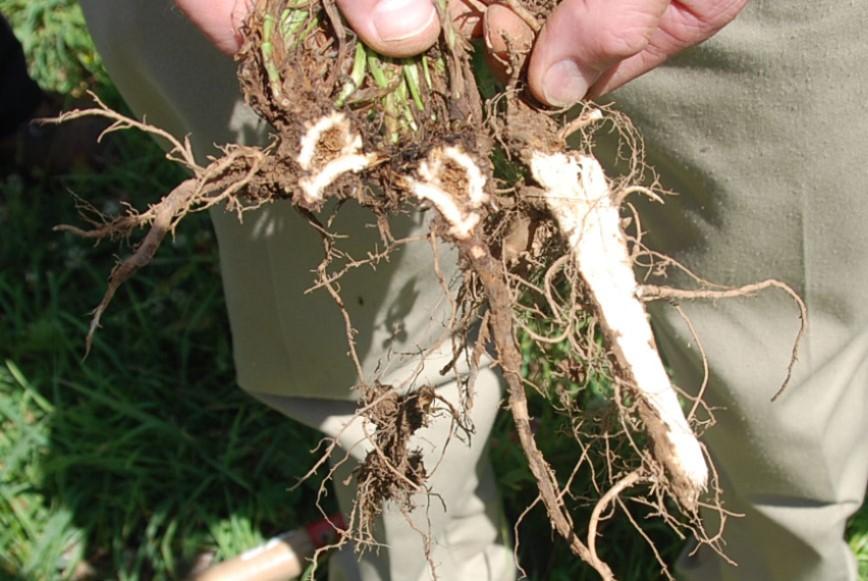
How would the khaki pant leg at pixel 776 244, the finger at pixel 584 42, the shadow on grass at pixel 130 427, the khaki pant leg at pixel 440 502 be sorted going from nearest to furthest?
the finger at pixel 584 42, the khaki pant leg at pixel 776 244, the khaki pant leg at pixel 440 502, the shadow on grass at pixel 130 427

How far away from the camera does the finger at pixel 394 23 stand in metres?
0.98

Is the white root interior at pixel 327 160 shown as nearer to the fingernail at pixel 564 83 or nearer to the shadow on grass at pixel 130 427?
the fingernail at pixel 564 83

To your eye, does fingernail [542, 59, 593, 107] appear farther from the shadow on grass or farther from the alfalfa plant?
the shadow on grass

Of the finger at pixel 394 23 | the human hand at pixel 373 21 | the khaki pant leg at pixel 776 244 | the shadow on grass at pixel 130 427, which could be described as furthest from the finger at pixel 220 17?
the shadow on grass at pixel 130 427

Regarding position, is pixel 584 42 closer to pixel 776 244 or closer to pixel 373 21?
pixel 373 21

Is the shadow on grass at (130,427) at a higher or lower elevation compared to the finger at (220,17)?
lower

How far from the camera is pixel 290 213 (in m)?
1.30

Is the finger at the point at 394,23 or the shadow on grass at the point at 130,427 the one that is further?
the shadow on grass at the point at 130,427

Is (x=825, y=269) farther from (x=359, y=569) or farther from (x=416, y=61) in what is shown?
(x=359, y=569)

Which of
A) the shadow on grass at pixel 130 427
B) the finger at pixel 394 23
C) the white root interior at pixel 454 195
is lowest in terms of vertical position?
the shadow on grass at pixel 130 427

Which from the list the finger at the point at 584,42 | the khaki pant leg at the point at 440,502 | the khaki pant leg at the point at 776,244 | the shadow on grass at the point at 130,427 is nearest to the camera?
the finger at the point at 584,42

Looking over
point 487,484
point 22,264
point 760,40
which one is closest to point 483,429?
point 487,484

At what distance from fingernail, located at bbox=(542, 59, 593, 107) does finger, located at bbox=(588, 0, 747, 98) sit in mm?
43

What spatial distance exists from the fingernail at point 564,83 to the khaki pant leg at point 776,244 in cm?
19
